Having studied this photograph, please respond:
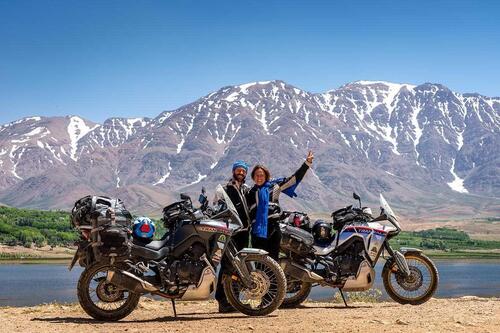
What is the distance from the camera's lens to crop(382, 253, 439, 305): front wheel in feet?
42.2

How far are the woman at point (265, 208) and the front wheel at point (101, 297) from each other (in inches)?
91.7

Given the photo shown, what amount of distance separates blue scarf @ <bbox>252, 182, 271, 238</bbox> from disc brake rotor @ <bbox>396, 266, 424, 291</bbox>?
10.3 feet

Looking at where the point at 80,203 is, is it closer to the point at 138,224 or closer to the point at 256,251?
the point at 138,224

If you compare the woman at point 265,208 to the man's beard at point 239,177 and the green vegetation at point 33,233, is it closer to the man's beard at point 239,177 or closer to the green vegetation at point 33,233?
the man's beard at point 239,177

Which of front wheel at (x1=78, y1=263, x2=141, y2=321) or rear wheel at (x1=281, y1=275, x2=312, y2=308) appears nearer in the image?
front wheel at (x1=78, y1=263, x2=141, y2=321)

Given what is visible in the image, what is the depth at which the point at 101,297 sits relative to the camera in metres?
10.9

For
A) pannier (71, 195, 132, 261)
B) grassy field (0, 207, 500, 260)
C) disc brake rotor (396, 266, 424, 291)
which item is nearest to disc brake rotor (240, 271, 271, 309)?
pannier (71, 195, 132, 261)

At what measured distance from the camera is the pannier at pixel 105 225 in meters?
10.6

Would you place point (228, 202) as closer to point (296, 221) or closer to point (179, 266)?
point (179, 266)

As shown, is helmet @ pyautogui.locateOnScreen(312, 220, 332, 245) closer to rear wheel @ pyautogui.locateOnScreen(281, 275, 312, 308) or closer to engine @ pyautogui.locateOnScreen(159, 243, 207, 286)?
rear wheel @ pyautogui.locateOnScreen(281, 275, 312, 308)

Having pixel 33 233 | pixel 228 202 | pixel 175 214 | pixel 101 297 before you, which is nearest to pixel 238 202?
pixel 228 202

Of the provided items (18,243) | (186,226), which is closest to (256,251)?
(186,226)

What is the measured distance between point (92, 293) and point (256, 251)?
2747 mm

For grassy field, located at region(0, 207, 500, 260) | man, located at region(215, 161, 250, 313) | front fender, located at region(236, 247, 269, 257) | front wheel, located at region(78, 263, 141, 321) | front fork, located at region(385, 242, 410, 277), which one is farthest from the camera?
grassy field, located at region(0, 207, 500, 260)
